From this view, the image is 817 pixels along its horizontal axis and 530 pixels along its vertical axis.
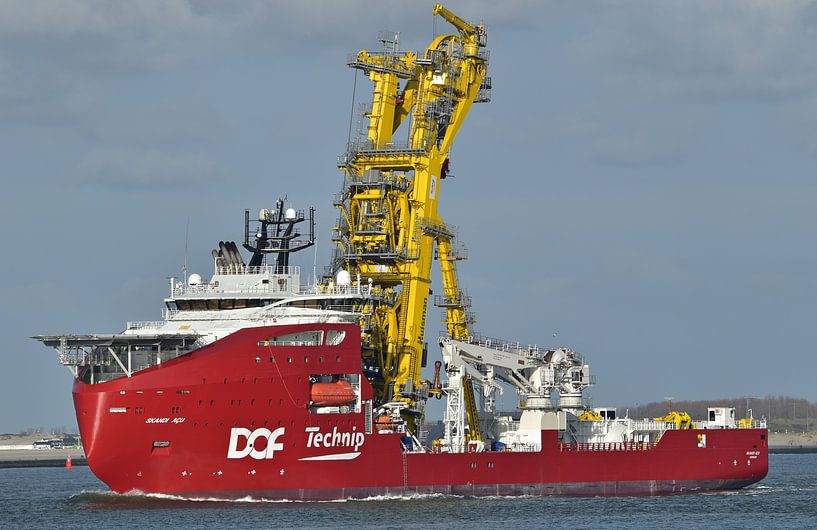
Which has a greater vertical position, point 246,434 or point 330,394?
point 330,394

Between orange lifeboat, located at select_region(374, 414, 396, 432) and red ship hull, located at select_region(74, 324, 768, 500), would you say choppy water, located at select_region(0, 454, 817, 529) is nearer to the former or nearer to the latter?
red ship hull, located at select_region(74, 324, 768, 500)

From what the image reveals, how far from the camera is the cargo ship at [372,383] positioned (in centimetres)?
4850

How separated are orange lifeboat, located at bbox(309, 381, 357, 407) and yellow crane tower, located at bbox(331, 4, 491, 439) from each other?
487cm

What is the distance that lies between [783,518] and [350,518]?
1426 centimetres

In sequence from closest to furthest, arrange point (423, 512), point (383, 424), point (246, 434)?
point (423, 512) → point (246, 434) → point (383, 424)

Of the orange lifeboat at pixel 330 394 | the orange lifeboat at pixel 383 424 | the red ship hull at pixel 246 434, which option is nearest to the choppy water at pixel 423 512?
the red ship hull at pixel 246 434

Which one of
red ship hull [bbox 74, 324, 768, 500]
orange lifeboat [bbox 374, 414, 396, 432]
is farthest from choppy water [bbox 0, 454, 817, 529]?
orange lifeboat [bbox 374, 414, 396, 432]

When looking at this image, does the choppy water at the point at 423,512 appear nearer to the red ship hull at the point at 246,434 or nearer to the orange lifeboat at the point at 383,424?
the red ship hull at the point at 246,434

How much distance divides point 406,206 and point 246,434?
12.9 metres

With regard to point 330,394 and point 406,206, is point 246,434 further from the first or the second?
point 406,206

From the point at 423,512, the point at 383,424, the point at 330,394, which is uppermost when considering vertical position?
the point at 330,394

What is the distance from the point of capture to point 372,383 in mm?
55719

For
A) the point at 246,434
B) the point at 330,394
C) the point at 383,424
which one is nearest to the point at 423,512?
the point at 383,424

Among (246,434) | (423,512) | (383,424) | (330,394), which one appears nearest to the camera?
(423,512)
